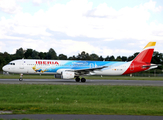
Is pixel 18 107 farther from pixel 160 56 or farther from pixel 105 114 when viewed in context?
pixel 160 56

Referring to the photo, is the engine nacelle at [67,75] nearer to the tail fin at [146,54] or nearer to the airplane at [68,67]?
the airplane at [68,67]

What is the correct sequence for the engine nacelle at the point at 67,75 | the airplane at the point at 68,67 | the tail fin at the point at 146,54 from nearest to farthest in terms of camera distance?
the engine nacelle at the point at 67,75
the airplane at the point at 68,67
the tail fin at the point at 146,54

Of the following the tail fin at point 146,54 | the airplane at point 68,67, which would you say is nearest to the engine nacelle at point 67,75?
the airplane at point 68,67

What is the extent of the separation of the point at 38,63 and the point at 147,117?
79.2 feet

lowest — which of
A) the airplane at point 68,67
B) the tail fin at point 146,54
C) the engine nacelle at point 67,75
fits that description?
the engine nacelle at point 67,75

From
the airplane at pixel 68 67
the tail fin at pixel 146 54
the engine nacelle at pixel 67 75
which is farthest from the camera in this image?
the tail fin at pixel 146 54

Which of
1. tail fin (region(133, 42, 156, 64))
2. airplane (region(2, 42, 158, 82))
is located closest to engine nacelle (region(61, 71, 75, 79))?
airplane (region(2, 42, 158, 82))

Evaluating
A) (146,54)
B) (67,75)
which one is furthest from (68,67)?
(146,54)

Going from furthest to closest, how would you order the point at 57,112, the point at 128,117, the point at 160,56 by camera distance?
the point at 160,56
the point at 57,112
the point at 128,117

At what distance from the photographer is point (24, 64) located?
31500 millimetres

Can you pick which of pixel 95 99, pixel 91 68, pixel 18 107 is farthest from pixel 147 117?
pixel 91 68

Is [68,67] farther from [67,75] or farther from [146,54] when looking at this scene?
[146,54]

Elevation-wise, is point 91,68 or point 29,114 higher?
point 91,68

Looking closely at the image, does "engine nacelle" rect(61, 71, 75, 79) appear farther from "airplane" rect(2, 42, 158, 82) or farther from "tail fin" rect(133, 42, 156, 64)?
"tail fin" rect(133, 42, 156, 64)
